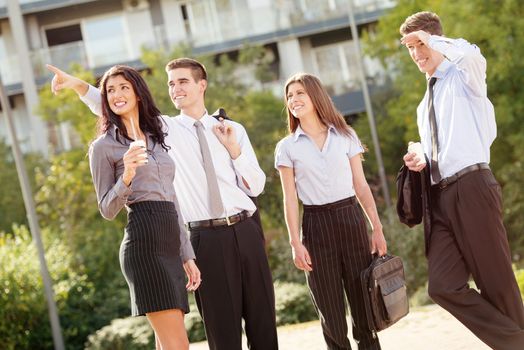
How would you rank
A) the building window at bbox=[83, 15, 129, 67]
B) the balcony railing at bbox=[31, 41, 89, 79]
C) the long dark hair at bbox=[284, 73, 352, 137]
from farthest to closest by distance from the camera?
the building window at bbox=[83, 15, 129, 67]
the balcony railing at bbox=[31, 41, 89, 79]
the long dark hair at bbox=[284, 73, 352, 137]

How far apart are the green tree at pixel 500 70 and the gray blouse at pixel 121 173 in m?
17.5

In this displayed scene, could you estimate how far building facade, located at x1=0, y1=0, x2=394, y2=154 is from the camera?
3641 cm

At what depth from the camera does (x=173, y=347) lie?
5.65m

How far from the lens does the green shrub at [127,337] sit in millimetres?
15297

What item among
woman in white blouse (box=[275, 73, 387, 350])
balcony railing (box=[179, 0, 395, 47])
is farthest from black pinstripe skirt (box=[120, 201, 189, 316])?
balcony railing (box=[179, 0, 395, 47])

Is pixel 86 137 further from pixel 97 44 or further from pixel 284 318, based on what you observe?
pixel 284 318

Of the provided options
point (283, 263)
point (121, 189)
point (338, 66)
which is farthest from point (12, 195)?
point (121, 189)

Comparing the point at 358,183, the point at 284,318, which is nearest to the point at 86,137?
the point at 284,318

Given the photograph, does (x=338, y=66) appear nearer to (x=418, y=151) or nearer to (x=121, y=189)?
(x=418, y=151)

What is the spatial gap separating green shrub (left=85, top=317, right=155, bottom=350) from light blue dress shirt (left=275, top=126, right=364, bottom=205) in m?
8.51

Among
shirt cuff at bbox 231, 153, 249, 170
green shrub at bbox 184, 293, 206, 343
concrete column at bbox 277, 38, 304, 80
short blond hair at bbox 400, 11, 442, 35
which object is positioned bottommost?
green shrub at bbox 184, 293, 206, 343

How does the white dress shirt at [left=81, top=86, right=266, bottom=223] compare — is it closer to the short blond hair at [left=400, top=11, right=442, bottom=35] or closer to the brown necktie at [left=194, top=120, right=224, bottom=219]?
the brown necktie at [left=194, top=120, right=224, bottom=219]

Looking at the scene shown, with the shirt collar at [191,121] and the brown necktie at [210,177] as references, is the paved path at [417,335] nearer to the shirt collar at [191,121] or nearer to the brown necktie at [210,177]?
the brown necktie at [210,177]

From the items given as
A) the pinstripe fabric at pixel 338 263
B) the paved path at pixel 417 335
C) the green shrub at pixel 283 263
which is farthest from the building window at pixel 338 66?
the pinstripe fabric at pixel 338 263
